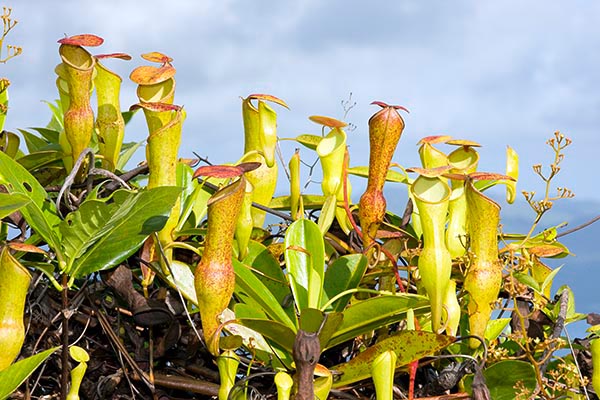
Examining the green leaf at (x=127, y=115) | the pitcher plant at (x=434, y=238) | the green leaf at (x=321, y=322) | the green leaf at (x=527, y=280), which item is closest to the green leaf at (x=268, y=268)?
the green leaf at (x=321, y=322)

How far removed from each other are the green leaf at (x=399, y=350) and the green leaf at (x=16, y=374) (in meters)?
0.46

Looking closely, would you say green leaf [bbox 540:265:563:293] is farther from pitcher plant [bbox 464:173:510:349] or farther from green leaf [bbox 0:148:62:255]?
green leaf [bbox 0:148:62:255]

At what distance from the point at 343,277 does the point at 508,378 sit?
0.32m

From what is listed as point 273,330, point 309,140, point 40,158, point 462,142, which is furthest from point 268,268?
point 40,158

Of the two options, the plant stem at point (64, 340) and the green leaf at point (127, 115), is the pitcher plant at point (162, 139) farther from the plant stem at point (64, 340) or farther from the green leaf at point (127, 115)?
the green leaf at point (127, 115)

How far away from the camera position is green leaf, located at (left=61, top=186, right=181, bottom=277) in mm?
1194

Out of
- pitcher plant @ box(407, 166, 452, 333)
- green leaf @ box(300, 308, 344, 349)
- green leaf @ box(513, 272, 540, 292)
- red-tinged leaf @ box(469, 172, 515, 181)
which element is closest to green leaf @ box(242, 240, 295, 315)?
green leaf @ box(300, 308, 344, 349)

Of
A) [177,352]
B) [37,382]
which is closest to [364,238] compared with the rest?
[177,352]

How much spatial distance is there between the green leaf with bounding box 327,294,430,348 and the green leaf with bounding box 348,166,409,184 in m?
0.41

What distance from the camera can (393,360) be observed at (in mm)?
1151

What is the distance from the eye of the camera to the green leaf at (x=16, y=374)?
1033mm

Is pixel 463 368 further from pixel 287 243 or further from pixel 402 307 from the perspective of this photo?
pixel 287 243

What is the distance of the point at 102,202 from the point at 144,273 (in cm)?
18

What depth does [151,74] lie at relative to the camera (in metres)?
1.39
